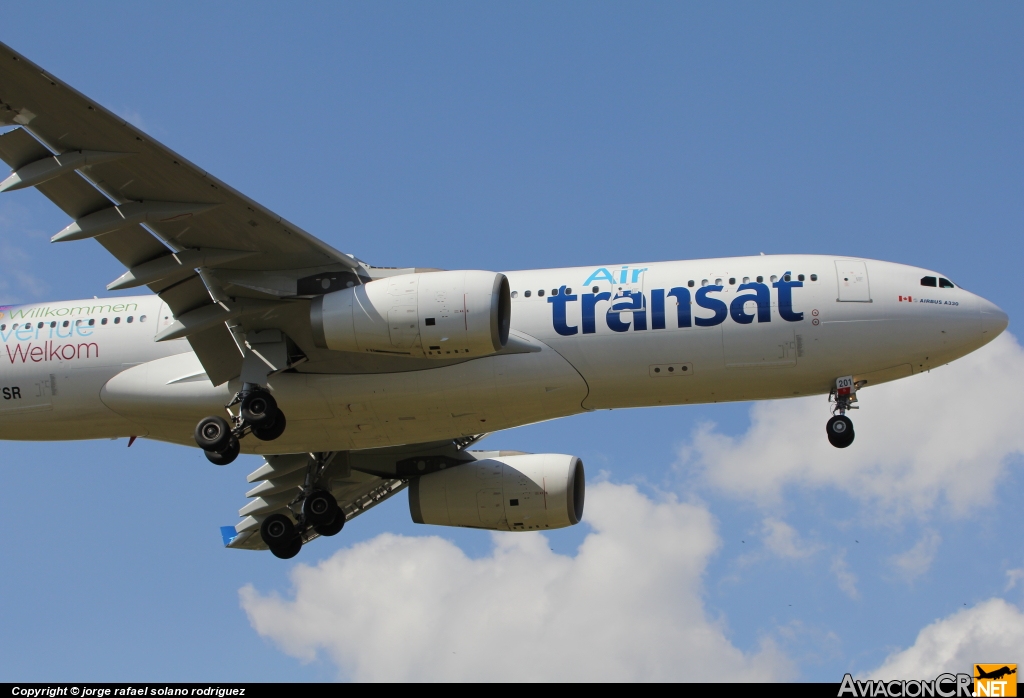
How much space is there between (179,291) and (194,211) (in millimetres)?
2250

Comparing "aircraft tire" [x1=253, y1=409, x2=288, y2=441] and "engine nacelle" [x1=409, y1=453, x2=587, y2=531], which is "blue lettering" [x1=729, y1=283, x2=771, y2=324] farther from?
"aircraft tire" [x1=253, y1=409, x2=288, y2=441]

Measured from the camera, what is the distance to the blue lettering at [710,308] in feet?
80.2

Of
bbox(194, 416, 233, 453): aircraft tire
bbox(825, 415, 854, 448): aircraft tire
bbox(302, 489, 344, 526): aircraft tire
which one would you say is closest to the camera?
bbox(194, 416, 233, 453): aircraft tire

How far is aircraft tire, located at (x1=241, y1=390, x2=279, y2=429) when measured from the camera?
24797mm

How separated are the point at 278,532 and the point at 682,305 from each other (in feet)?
35.8

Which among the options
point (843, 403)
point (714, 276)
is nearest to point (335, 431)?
point (714, 276)

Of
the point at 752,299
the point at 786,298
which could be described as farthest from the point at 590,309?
the point at 786,298

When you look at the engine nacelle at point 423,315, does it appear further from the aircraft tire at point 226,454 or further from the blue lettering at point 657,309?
the aircraft tire at point 226,454

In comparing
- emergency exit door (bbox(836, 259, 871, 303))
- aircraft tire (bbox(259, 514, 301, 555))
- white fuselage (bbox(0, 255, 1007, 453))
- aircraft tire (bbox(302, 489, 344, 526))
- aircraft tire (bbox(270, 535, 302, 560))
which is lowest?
aircraft tire (bbox(270, 535, 302, 560))

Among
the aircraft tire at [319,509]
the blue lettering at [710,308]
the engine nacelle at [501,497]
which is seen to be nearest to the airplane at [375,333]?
the blue lettering at [710,308]

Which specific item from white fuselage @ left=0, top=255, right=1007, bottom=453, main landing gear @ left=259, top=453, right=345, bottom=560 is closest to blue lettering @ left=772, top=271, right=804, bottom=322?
white fuselage @ left=0, top=255, right=1007, bottom=453

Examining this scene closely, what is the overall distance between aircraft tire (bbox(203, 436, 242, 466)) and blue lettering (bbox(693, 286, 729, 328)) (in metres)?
9.39

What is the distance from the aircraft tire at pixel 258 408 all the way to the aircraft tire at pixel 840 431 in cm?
1105

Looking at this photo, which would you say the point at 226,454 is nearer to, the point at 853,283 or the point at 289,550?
the point at 289,550
